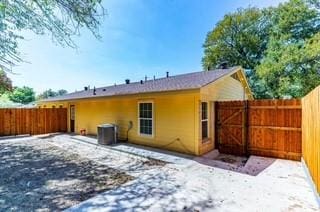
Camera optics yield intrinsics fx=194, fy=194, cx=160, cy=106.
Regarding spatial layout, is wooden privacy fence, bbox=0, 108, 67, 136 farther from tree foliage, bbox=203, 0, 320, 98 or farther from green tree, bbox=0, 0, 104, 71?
tree foliage, bbox=203, 0, 320, 98

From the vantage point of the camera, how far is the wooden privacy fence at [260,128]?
6695 mm

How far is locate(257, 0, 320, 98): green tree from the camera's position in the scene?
15.1m

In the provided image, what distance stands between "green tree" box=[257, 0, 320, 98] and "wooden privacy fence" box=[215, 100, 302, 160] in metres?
10.2

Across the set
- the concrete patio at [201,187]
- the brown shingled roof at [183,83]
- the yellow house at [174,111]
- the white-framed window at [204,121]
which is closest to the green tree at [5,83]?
the yellow house at [174,111]

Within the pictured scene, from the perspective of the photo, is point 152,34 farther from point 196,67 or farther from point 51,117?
A: point 196,67

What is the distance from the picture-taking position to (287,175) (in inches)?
210

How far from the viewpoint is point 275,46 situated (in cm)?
1850

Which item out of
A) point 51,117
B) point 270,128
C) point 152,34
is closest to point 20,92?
point 51,117

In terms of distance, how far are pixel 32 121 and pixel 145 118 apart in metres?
9.90

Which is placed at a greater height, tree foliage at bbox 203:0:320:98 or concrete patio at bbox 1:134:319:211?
tree foliage at bbox 203:0:320:98

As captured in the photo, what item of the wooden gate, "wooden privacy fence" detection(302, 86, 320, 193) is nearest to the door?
the wooden gate

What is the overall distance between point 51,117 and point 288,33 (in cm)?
2139

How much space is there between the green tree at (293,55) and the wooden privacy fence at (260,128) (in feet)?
33.6

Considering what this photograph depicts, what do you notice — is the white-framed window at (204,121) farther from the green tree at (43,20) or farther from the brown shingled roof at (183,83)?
the green tree at (43,20)
